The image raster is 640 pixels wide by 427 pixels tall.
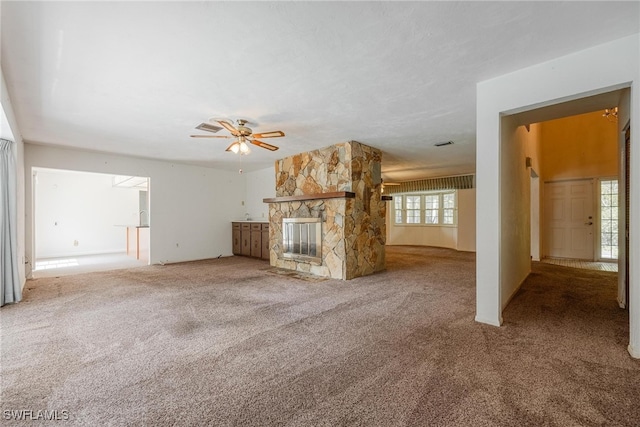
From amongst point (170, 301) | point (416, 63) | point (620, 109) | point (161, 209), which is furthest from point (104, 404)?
point (161, 209)

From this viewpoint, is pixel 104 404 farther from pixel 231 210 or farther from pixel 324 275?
pixel 231 210

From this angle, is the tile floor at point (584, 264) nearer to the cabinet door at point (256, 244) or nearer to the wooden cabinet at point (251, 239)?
the wooden cabinet at point (251, 239)

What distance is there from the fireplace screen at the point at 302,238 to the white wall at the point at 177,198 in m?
2.88

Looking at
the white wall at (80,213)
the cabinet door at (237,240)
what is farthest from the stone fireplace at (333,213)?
the white wall at (80,213)

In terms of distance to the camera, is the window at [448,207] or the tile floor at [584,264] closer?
the tile floor at [584,264]

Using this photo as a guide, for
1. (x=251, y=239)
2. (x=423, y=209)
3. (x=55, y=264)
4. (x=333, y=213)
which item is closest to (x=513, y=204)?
(x=333, y=213)

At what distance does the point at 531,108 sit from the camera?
2.55 m

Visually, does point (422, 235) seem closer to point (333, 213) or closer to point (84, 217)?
point (333, 213)

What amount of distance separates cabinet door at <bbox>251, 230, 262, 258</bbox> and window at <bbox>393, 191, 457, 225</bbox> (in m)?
5.67

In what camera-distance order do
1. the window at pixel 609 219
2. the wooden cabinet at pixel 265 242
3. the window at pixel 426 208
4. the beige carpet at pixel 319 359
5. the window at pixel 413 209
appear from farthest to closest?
1. the window at pixel 413 209
2. the window at pixel 426 208
3. the wooden cabinet at pixel 265 242
4. the window at pixel 609 219
5. the beige carpet at pixel 319 359

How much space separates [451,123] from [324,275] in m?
3.27

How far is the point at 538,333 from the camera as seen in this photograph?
2.54 meters

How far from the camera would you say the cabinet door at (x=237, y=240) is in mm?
7852

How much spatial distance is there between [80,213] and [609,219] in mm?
13929
